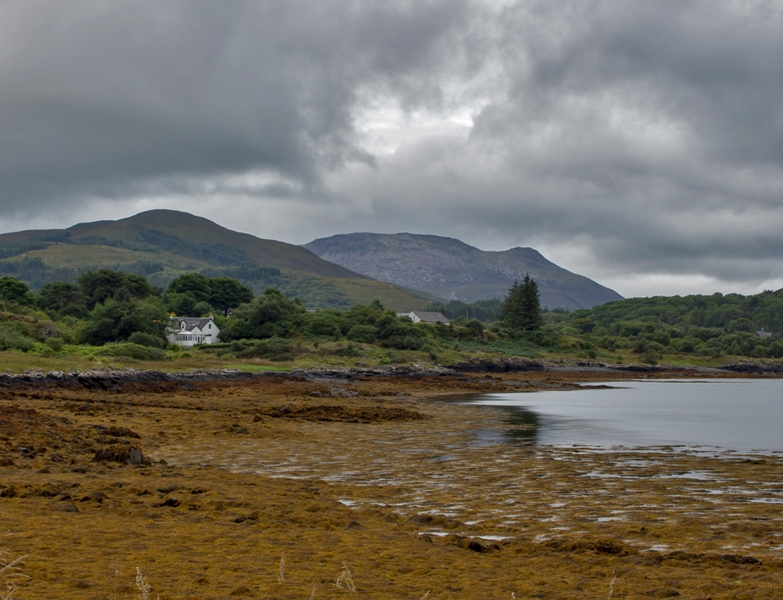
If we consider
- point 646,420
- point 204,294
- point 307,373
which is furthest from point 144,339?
point 204,294

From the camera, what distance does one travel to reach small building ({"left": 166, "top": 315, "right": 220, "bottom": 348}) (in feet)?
310

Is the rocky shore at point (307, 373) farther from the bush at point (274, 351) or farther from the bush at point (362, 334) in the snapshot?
the bush at point (362, 334)

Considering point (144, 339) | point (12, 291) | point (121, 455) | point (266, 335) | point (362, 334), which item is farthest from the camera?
point (12, 291)

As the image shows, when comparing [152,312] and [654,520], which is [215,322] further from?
[654,520]

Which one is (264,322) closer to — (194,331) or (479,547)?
(194,331)

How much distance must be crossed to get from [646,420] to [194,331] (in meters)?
74.6

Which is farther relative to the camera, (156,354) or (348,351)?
(348,351)

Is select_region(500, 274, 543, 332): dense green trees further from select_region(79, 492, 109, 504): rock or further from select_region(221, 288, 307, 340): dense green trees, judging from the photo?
select_region(79, 492, 109, 504): rock

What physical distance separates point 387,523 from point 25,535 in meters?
4.85

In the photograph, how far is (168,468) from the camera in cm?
1541

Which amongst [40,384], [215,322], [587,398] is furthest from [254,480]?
[215,322]

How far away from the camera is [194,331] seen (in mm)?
96250

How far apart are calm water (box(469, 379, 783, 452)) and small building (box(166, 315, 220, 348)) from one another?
58067 mm

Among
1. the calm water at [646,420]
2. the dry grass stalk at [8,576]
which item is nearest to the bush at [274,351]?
the calm water at [646,420]
